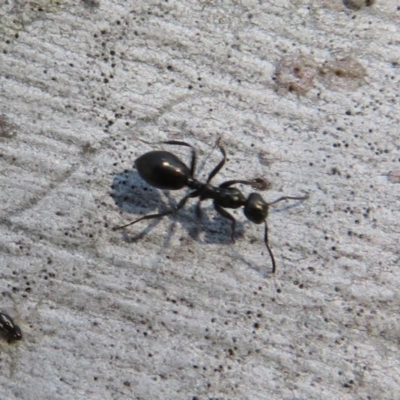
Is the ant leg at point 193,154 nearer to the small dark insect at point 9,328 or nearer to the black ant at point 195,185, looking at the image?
the black ant at point 195,185

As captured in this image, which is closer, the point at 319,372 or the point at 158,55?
the point at 319,372

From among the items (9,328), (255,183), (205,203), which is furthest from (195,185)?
(9,328)

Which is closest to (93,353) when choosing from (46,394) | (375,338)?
(46,394)

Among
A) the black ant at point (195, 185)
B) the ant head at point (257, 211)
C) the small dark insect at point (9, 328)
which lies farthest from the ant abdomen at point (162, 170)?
the small dark insect at point (9, 328)

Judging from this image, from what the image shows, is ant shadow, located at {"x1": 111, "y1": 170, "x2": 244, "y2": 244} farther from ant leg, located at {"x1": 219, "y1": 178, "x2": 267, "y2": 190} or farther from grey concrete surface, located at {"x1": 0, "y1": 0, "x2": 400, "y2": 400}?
ant leg, located at {"x1": 219, "y1": 178, "x2": 267, "y2": 190}

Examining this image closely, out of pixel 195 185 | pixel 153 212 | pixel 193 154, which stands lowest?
pixel 153 212

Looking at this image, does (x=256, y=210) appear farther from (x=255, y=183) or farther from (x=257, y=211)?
(x=255, y=183)

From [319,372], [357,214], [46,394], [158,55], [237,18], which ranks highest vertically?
[237,18]

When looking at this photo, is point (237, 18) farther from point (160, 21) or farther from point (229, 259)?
point (229, 259)
